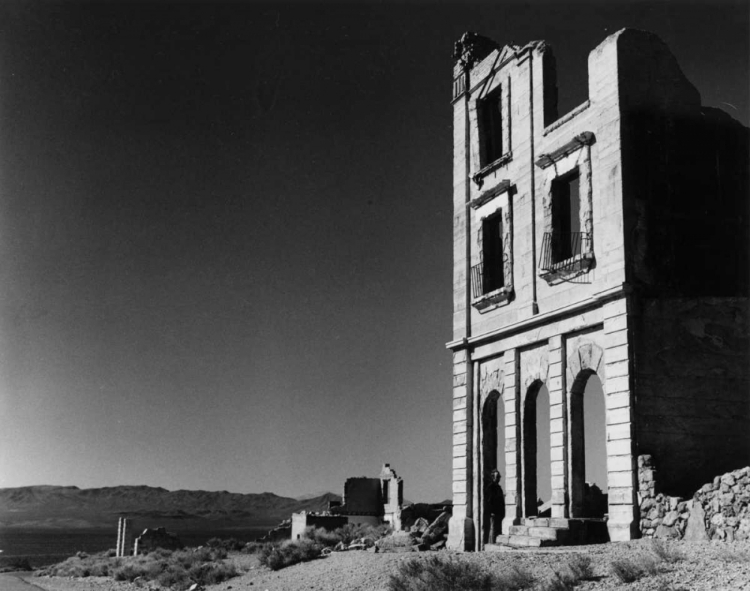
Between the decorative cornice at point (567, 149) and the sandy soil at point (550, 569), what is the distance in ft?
25.0

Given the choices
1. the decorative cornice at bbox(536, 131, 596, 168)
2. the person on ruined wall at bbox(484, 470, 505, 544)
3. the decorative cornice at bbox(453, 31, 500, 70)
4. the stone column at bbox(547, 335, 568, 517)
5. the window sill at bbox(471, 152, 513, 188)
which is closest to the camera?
the stone column at bbox(547, 335, 568, 517)

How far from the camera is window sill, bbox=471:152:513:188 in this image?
20.2 m

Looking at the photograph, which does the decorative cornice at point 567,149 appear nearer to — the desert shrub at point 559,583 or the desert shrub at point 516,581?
the desert shrub at point 516,581

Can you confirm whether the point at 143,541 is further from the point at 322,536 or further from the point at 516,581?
the point at 516,581

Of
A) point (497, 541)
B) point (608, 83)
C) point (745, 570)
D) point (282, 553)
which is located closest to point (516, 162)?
point (608, 83)

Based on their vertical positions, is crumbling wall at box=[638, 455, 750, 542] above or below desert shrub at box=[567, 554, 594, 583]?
above

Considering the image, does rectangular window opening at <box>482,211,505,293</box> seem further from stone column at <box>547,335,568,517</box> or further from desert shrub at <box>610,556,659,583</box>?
desert shrub at <box>610,556,659,583</box>

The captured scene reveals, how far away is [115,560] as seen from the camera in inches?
1366

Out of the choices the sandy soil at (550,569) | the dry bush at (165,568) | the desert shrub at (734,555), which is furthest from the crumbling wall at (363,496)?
the desert shrub at (734,555)

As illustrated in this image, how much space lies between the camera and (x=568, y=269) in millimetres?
17328

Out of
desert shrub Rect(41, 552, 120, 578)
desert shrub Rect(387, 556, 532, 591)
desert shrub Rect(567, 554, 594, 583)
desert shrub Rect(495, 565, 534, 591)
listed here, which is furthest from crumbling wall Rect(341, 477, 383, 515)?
desert shrub Rect(567, 554, 594, 583)

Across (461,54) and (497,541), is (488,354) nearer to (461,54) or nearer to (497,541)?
(497,541)

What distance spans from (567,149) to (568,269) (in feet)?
8.01

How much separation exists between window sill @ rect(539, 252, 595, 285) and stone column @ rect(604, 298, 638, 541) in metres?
1.17
